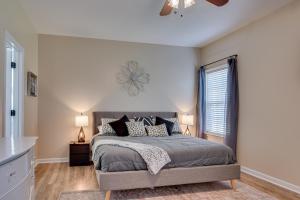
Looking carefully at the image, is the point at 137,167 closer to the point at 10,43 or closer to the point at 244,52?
the point at 10,43

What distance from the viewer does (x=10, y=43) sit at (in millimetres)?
3021

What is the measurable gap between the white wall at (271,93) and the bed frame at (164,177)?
787 millimetres

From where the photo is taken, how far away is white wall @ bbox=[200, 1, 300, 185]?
11.0 ft

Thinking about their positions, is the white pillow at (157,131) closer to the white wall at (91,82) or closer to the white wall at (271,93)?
the white wall at (91,82)

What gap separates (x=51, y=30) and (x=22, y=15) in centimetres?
106

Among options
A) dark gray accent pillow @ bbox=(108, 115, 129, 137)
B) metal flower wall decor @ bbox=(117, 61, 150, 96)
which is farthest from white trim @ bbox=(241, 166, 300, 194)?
metal flower wall decor @ bbox=(117, 61, 150, 96)

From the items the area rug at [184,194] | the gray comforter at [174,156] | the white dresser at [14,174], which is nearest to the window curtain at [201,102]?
the gray comforter at [174,156]

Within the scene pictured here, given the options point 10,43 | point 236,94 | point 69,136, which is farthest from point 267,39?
point 69,136

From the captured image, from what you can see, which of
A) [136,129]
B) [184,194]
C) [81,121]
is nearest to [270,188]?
[184,194]

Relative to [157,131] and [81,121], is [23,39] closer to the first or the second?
[81,121]

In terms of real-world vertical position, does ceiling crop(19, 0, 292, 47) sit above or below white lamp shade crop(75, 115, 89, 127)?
above

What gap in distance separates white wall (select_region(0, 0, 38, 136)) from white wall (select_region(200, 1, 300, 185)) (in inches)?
151

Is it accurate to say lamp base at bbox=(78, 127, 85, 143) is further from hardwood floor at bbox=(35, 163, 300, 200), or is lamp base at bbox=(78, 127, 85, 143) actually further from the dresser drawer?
the dresser drawer

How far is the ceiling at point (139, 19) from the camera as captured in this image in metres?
3.43
